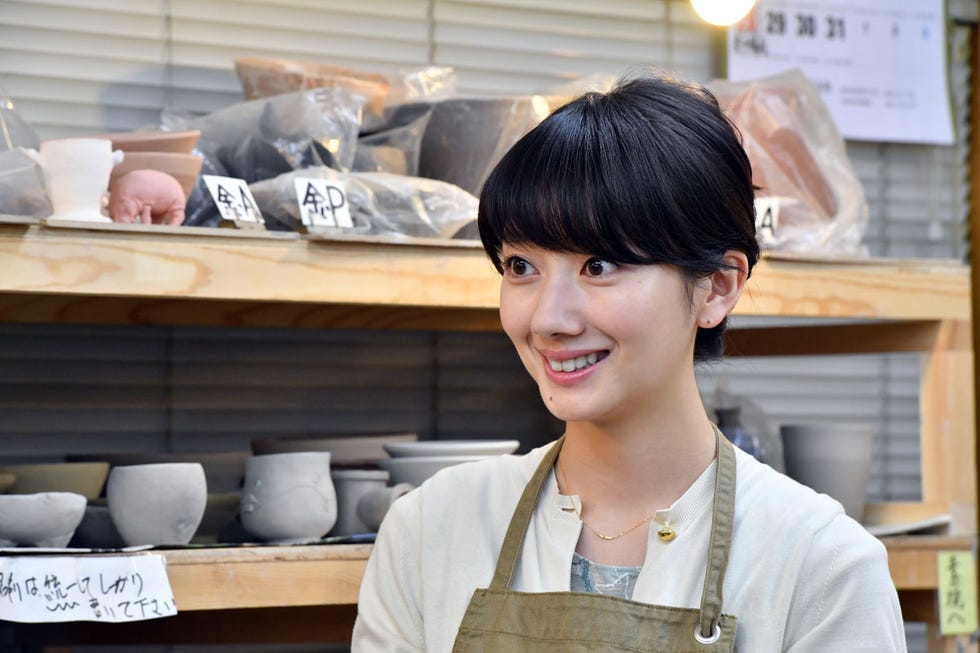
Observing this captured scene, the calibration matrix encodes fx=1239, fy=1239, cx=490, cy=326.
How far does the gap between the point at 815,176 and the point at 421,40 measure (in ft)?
2.59

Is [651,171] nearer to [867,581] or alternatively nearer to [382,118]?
[867,581]

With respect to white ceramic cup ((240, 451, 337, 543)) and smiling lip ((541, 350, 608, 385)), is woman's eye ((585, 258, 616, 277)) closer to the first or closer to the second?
smiling lip ((541, 350, 608, 385))

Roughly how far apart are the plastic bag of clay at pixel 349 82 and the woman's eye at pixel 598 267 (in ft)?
2.53

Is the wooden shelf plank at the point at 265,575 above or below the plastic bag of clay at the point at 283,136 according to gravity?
below

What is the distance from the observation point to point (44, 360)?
82.6 inches

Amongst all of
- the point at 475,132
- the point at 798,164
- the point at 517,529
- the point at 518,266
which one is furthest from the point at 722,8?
the point at 517,529

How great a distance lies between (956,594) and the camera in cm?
186

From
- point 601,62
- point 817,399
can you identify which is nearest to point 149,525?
point 601,62

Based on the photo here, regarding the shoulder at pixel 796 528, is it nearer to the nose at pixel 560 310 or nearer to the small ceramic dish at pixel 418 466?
the nose at pixel 560 310

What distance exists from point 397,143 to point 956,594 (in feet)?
3.53

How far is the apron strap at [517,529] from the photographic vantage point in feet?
4.24

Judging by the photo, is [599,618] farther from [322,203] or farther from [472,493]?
[322,203]

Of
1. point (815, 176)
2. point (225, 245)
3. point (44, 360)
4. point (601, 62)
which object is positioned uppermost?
point (601, 62)

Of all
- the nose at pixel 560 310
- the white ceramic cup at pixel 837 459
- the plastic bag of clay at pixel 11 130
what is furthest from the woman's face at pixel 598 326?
the white ceramic cup at pixel 837 459
